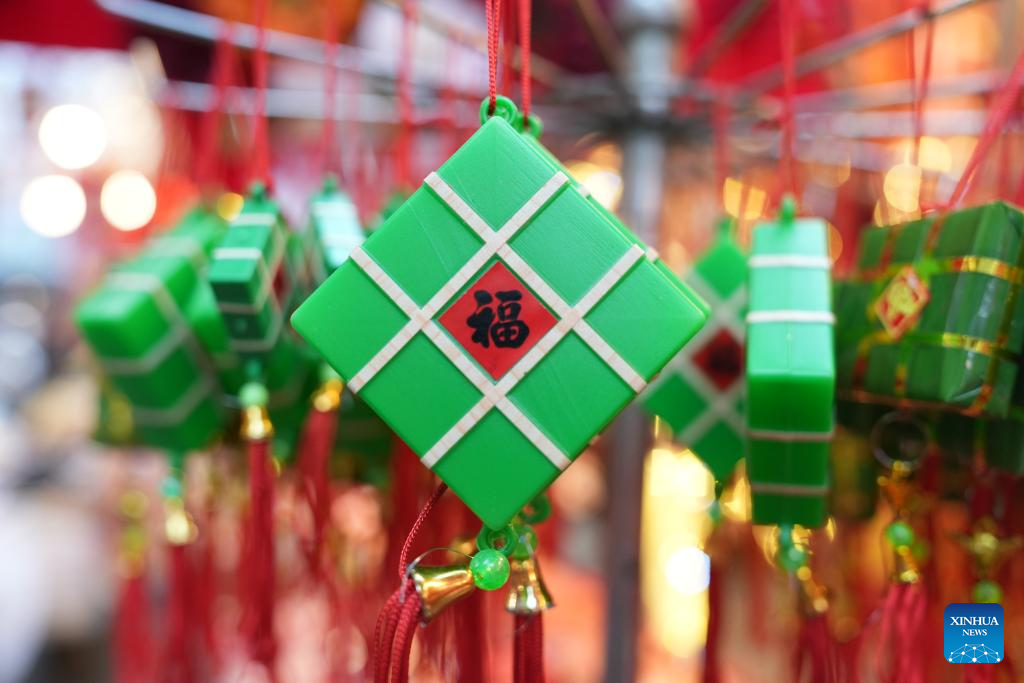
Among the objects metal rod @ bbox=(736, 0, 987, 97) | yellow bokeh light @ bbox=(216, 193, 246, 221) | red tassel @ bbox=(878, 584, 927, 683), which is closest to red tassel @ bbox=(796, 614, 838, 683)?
red tassel @ bbox=(878, 584, 927, 683)

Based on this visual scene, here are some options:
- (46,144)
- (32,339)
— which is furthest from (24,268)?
(46,144)

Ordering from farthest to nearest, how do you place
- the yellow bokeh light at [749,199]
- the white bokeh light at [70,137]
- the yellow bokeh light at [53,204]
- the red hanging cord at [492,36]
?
the yellow bokeh light at [53,204] < the white bokeh light at [70,137] < the yellow bokeh light at [749,199] < the red hanging cord at [492,36]

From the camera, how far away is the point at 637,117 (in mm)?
573

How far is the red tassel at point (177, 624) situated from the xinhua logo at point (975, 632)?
1.56 ft

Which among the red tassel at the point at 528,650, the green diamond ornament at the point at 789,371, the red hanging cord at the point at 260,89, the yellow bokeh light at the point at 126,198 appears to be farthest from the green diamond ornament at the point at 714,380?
the yellow bokeh light at the point at 126,198

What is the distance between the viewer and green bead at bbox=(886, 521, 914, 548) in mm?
405

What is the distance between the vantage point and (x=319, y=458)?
479 millimetres

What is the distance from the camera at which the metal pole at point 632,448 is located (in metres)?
0.57

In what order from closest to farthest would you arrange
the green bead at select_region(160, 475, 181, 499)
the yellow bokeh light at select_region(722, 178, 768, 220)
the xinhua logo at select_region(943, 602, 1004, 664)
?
the xinhua logo at select_region(943, 602, 1004, 664) < the green bead at select_region(160, 475, 181, 499) < the yellow bokeh light at select_region(722, 178, 768, 220)

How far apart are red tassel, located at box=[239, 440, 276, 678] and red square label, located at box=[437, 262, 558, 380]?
175mm

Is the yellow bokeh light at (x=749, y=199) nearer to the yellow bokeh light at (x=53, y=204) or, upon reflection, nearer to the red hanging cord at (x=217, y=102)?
the red hanging cord at (x=217, y=102)

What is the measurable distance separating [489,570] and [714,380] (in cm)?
20

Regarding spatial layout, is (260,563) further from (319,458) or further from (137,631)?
(137,631)

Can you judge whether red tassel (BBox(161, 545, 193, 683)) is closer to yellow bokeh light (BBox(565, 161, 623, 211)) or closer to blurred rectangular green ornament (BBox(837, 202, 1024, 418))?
blurred rectangular green ornament (BBox(837, 202, 1024, 418))
